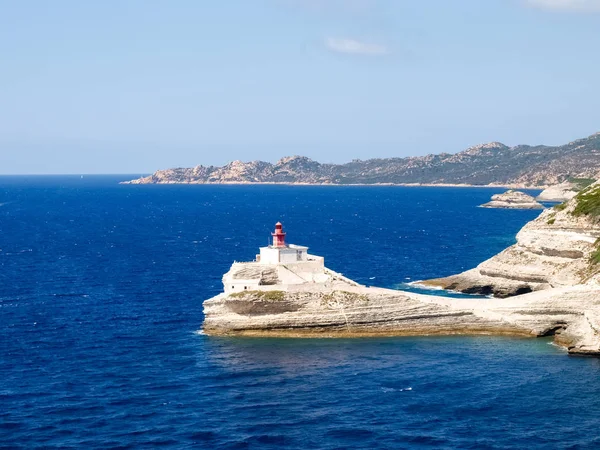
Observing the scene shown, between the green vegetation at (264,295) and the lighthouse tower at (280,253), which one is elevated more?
the lighthouse tower at (280,253)

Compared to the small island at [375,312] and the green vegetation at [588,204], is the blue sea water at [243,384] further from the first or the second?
the green vegetation at [588,204]

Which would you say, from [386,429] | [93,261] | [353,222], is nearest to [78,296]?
[93,261]

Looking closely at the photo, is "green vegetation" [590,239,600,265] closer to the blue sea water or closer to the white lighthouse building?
the blue sea water

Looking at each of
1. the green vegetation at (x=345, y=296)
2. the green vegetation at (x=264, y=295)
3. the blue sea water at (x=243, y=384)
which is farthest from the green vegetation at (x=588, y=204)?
the green vegetation at (x=264, y=295)

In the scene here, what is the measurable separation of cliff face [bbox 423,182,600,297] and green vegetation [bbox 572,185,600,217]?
6.9 inches

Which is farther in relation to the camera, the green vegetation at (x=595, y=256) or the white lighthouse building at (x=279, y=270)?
the green vegetation at (x=595, y=256)

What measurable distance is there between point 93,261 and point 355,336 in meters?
56.5

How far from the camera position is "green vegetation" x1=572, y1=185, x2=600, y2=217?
297ft

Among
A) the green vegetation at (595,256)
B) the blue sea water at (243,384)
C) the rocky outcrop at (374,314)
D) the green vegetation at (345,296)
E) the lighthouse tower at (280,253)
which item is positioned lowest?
the blue sea water at (243,384)

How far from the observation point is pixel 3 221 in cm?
18112

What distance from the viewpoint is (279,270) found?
226ft

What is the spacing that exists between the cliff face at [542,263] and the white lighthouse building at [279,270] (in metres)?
19.6

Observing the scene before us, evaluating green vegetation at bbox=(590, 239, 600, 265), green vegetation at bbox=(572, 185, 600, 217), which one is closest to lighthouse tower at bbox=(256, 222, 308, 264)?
green vegetation at bbox=(590, 239, 600, 265)

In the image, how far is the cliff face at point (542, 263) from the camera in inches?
3078
